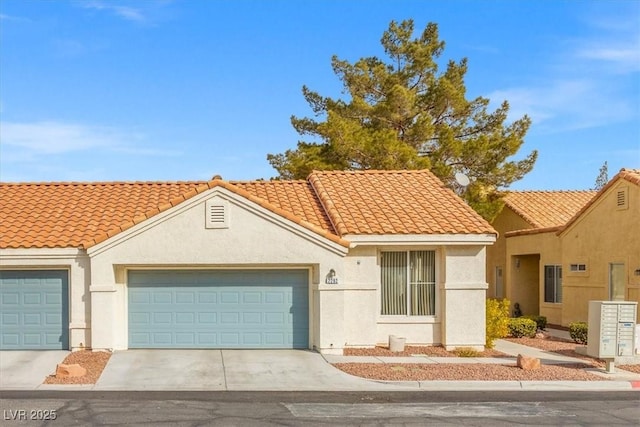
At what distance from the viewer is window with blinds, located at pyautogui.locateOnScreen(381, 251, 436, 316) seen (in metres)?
19.0

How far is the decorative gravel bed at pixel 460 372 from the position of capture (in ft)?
48.0

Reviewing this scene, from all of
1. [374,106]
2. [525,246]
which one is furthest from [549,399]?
[374,106]

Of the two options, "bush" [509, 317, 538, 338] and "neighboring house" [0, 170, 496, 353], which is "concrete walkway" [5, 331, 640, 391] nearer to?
"neighboring house" [0, 170, 496, 353]

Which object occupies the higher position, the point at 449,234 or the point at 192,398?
the point at 449,234

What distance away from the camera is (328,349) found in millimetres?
Result: 17672

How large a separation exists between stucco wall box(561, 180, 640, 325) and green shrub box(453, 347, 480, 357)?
19.0 feet

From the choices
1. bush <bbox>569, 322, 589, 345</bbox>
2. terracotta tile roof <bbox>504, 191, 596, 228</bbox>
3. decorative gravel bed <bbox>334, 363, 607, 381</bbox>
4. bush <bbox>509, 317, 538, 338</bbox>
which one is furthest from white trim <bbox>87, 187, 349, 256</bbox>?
terracotta tile roof <bbox>504, 191, 596, 228</bbox>

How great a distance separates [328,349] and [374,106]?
61.6ft

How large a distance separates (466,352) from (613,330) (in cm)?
354

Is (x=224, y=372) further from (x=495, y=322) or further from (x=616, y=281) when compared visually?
(x=616, y=281)

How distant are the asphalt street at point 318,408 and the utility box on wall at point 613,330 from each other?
196 cm

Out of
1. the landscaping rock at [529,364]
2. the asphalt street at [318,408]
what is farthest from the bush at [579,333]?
the asphalt street at [318,408]

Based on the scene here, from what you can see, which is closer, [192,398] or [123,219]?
[192,398]

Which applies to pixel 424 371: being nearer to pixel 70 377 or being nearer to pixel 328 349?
pixel 328 349
